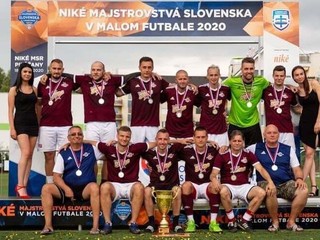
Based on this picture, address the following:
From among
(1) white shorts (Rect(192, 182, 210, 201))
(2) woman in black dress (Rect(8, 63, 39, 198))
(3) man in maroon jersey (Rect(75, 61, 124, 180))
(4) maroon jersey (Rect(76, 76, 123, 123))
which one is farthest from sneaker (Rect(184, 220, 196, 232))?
(2) woman in black dress (Rect(8, 63, 39, 198))

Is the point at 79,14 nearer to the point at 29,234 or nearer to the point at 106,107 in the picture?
the point at 106,107

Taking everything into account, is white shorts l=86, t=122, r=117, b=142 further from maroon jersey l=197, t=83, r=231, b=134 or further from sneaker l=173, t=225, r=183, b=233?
sneaker l=173, t=225, r=183, b=233

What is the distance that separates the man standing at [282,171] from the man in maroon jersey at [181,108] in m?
0.92

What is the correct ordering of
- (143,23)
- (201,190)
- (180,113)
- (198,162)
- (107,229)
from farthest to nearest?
1. (143,23)
2. (180,113)
3. (198,162)
4. (201,190)
5. (107,229)

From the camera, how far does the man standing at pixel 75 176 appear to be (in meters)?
6.66

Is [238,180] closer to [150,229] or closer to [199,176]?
[199,176]

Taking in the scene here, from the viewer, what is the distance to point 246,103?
7.71 metres

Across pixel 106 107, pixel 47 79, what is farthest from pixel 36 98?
pixel 106 107

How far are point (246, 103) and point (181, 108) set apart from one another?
A: 86 cm

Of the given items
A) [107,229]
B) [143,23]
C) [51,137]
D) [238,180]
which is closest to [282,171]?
[238,180]

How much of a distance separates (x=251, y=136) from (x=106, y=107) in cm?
194

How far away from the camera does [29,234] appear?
6559 millimetres

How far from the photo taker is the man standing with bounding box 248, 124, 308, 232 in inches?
269

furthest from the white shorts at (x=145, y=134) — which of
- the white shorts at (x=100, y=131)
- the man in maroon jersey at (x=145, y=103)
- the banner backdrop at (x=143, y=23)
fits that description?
the banner backdrop at (x=143, y=23)
